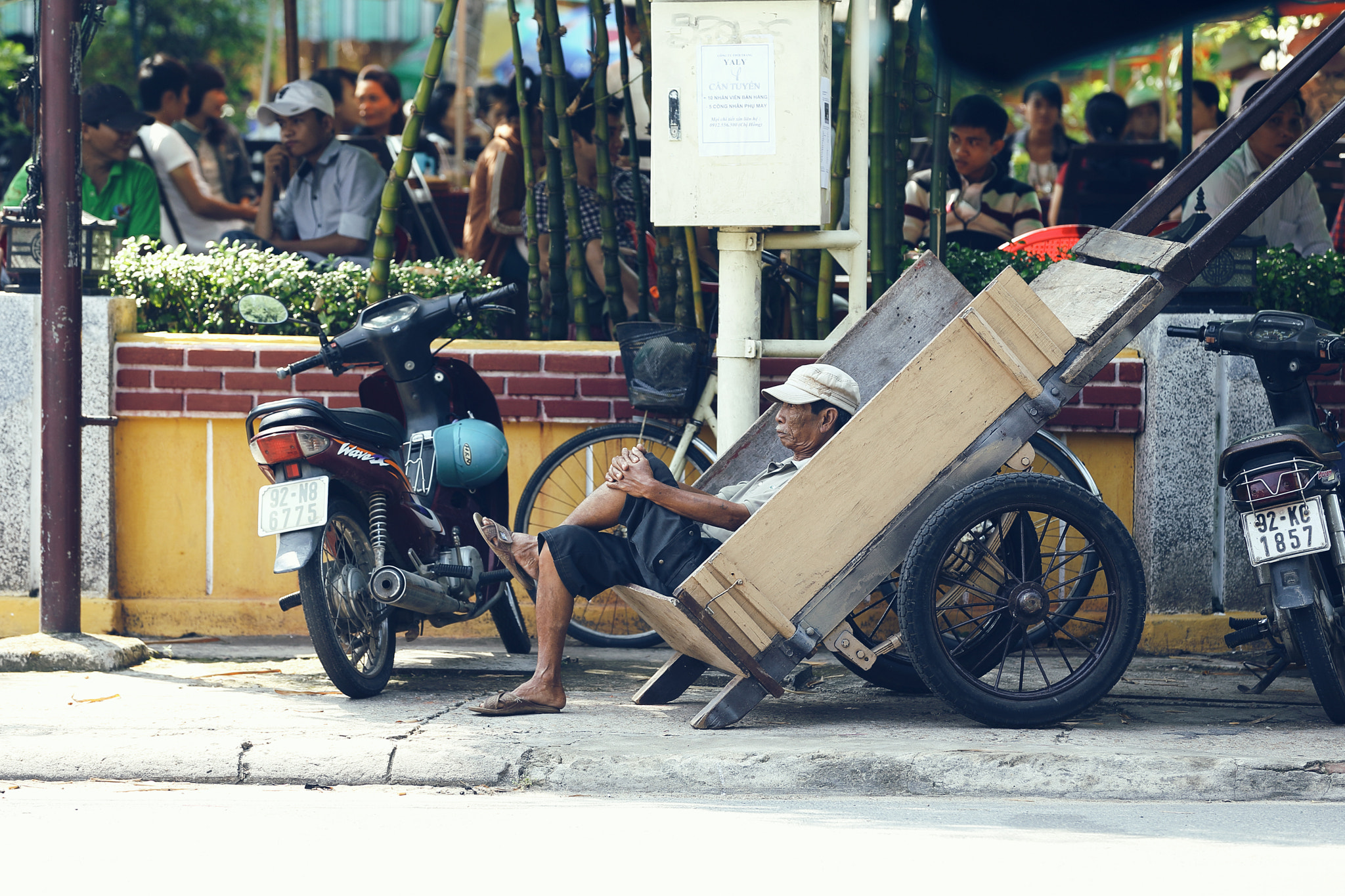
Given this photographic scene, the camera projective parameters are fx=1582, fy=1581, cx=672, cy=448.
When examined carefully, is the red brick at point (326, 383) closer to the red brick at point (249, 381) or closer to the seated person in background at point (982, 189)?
the red brick at point (249, 381)

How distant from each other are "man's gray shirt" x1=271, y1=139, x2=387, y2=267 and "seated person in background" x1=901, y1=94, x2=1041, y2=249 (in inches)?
109

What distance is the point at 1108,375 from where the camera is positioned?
605cm

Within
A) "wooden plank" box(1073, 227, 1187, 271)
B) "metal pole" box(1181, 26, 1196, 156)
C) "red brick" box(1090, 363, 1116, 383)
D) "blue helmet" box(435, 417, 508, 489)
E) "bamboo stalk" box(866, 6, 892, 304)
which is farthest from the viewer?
"metal pole" box(1181, 26, 1196, 156)

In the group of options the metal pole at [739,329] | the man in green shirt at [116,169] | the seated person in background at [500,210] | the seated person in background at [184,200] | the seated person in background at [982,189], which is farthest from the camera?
the seated person in background at [184,200]

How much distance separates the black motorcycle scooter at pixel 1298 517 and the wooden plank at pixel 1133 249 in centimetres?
39

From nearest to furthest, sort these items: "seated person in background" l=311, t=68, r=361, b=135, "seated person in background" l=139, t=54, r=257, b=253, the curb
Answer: the curb → "seated person in background" l=139, t=54, r=257, b=253 → "seated person in background" l=311, t=68, r=361, b=135

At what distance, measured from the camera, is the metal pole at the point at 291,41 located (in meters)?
10.0

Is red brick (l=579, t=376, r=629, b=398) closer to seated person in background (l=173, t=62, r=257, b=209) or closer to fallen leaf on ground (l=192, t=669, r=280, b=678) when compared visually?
fallen leaf on ground (l=192, t=669, r=280, b=678)

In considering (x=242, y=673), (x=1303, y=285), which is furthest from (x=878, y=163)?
(x=242, y=673)

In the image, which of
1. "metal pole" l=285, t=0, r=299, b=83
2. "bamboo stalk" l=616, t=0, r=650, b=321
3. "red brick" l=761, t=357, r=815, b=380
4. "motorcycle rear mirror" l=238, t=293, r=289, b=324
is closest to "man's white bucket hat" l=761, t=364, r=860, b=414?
"red brick" l=761, t=357, r=815, b=380

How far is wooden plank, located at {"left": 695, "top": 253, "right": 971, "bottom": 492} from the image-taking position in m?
5.58

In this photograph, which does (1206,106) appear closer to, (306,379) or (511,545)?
(306,379)

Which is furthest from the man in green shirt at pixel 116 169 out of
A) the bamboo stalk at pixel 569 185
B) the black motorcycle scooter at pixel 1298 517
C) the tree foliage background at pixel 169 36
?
the tree foliage background at pixel 169 36

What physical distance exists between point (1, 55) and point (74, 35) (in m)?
6.21
